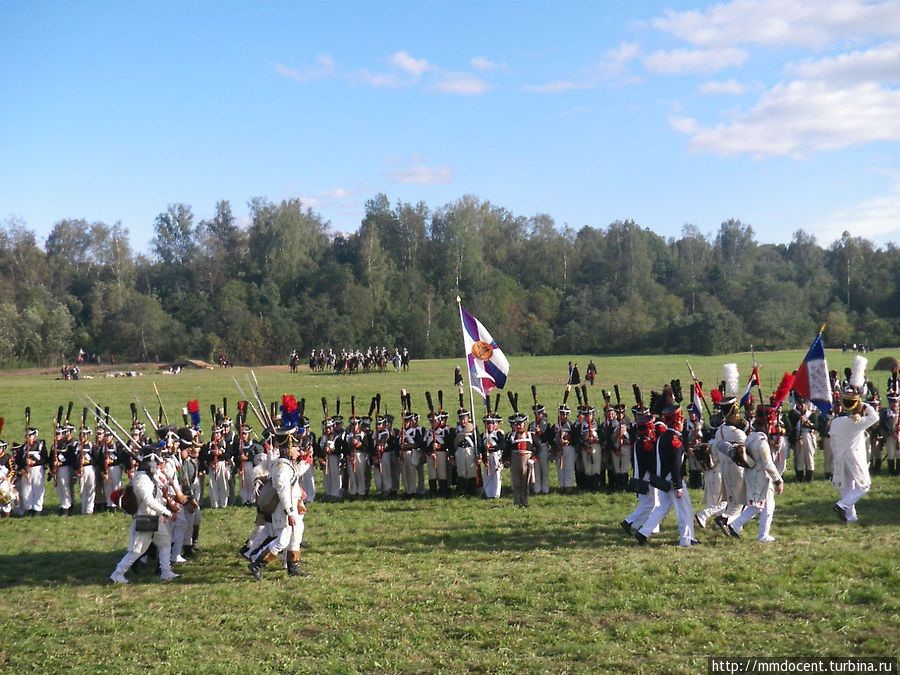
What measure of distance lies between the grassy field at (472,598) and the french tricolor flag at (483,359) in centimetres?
Answer: 278

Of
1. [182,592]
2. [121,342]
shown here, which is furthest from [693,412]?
[121,342]

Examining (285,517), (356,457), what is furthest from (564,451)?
(285,517)

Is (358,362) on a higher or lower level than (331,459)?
higher

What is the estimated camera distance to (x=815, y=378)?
12.9 m

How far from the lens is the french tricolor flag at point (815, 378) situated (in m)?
12.7

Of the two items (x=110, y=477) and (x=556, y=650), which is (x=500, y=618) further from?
(x=110, y=477)

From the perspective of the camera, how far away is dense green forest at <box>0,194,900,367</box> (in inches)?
3091

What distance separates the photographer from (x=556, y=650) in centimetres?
670

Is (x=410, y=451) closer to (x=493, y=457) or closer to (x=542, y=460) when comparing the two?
(x=493, y=457)

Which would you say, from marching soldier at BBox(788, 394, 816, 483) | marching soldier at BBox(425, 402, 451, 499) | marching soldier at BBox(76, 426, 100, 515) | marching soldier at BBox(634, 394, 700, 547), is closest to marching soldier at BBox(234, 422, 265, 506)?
marching soldier at BBox(76, 426, 100, 515)

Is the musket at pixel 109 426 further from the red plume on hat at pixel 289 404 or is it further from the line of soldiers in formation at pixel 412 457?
the red plume on hat at pixel 289 404

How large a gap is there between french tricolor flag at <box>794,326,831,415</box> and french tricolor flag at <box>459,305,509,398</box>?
17.5 feet

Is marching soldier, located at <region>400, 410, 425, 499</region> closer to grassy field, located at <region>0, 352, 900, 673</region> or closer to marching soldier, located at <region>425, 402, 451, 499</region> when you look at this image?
marching soldier, located at <region>425, 402, 451, 499</region>

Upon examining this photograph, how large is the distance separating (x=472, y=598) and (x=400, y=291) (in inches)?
3040
